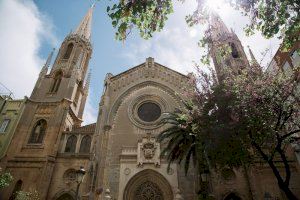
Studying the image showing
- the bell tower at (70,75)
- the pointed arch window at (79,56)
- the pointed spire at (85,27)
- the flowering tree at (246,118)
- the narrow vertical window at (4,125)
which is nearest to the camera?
the flowering tree at (246,118)

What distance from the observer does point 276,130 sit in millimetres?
12828

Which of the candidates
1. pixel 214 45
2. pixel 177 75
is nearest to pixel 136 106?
pixel 177 75

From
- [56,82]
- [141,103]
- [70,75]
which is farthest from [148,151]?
[56,82]

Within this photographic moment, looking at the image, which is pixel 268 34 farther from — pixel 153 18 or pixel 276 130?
pixel 276 130

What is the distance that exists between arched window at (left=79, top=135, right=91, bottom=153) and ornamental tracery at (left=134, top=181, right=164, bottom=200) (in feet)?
20.3

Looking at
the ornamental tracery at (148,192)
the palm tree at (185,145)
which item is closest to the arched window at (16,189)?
the ornamental tracery at (148,192)

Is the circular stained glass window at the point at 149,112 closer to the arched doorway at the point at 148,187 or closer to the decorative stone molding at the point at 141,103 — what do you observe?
the decorative stone molding at the point at 141,103

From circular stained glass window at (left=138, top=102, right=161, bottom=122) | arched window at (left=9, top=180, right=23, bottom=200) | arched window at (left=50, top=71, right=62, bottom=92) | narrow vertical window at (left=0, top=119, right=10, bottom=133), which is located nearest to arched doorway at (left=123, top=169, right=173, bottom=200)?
circular stained glass window at (left=138, top=102, right=161, bottom=122)

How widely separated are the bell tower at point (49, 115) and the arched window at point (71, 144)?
848mm

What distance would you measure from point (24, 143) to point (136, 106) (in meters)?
10.9

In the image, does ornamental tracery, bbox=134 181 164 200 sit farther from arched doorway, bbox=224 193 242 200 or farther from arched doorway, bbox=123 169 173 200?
arched doorway, bbox=224 193 242 200

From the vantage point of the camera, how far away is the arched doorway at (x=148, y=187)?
1878cm

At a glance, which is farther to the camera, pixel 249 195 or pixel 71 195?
pixel 71 195

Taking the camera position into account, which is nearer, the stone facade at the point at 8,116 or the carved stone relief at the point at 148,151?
the carved stone relief at the point at 148,151
